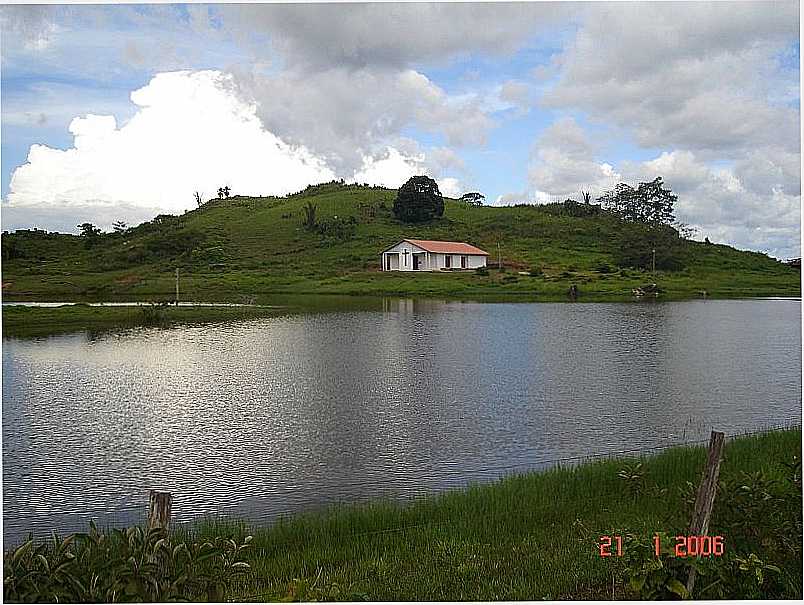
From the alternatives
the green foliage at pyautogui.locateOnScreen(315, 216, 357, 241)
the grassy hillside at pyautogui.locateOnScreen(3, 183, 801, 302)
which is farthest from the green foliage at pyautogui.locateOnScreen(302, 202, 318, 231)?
the grassy hillside at pyautogui.locateOnScreen(3, 183, 801, 302)

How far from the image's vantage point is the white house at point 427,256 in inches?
2067

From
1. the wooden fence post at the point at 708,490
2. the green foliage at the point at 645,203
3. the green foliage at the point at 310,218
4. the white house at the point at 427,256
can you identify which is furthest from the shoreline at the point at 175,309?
the green foliage at the point at 645,203

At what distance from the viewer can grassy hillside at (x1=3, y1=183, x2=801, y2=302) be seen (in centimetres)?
4166

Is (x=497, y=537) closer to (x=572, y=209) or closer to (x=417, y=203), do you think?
(x=417, y=203)

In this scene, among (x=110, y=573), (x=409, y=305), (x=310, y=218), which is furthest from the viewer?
(x=310, y=218)

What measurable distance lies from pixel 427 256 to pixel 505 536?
4789 centimetres

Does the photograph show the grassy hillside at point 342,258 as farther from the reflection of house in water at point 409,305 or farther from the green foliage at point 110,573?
the green foliage at point 110,573

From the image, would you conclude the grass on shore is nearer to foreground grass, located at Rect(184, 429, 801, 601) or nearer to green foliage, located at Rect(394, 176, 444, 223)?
foreground grass, located at Rect(184, 429, 801, 601)

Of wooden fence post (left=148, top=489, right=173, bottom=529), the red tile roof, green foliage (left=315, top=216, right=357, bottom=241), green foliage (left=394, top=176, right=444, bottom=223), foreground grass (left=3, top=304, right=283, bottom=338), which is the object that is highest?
green foliage (left=394, top=176, right=444, bottom=223)

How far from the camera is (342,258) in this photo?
54469 millimetres

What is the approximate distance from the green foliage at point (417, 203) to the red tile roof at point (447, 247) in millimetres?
8648

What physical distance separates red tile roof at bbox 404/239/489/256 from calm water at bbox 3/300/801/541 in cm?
3043

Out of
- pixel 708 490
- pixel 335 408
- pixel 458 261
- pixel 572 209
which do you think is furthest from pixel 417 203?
pixel 708 490

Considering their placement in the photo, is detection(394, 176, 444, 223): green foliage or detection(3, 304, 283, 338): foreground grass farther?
detection(394, 176, 444, 223): green foliage
